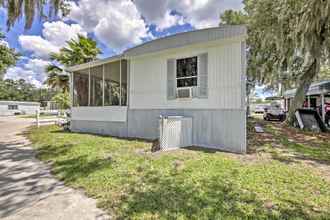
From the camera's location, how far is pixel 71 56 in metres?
17.0

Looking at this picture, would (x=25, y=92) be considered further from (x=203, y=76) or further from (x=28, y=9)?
(x=203, y=76)

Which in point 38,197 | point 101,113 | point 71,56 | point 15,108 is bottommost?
point 38,197

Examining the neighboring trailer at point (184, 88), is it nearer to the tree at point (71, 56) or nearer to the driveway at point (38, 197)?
the driveway at point (38, 197)

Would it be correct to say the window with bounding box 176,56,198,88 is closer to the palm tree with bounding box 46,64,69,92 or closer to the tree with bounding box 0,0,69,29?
the tree with bounding box 0,0,69,29

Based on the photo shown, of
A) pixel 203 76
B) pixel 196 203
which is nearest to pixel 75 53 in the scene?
pixel 203 76

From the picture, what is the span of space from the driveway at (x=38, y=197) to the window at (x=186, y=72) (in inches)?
194

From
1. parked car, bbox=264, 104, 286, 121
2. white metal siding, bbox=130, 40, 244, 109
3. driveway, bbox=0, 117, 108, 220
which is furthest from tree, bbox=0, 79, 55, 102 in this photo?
driveway, bbox=0, 117, 108, 220

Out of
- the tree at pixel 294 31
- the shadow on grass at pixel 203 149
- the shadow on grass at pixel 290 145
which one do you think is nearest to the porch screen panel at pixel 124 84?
the shadow on grass at pixel 203 149

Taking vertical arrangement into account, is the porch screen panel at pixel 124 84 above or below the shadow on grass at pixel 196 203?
above

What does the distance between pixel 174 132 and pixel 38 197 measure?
13.2 ft

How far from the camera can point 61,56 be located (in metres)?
17.1

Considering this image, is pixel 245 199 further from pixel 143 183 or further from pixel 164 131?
pixel 164 131

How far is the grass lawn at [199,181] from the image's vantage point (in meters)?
3.08

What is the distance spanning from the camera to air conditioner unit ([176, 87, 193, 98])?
746 centimetres
